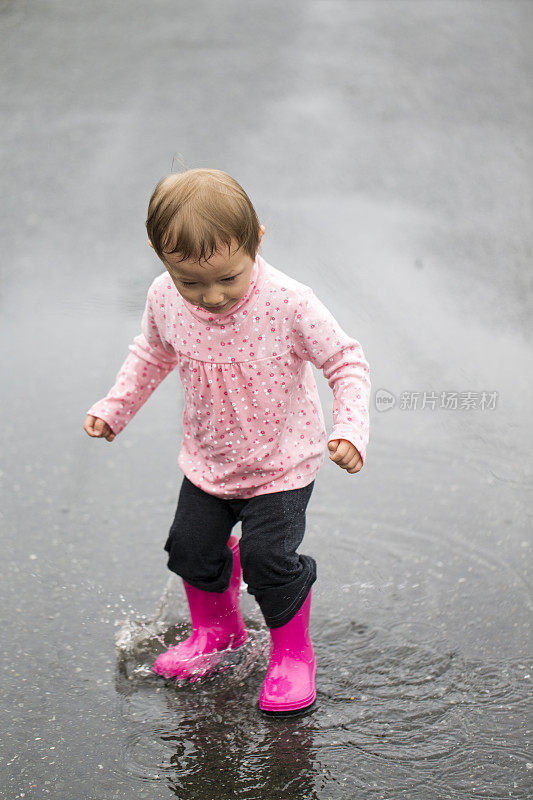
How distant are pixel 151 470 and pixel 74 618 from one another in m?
0.89

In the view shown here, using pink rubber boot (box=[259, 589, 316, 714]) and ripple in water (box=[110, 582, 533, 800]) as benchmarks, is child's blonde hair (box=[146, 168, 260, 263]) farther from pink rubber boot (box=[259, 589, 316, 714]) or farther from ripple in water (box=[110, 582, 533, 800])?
ripple in water (box=[110, 582, 533, 800])

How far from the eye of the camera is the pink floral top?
75.9 inches

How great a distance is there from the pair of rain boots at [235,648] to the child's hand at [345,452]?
400 millimetres

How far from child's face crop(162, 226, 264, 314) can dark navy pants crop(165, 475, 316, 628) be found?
0.44m

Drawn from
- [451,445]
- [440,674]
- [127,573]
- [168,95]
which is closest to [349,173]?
[168,95]

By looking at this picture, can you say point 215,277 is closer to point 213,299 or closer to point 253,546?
point 213,299

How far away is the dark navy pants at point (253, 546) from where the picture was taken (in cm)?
197

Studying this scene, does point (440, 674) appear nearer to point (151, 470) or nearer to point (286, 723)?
point (286, 723)

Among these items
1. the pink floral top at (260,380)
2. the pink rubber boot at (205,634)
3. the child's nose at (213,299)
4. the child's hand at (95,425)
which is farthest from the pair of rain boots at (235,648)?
the child's nose at (213,299)

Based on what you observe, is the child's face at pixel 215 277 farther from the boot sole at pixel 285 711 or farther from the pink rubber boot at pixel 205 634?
the boot sole at pixel 285 711

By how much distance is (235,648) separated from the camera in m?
2.26

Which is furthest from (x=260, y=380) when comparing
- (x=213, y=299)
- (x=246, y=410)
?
(x=213, y=299)

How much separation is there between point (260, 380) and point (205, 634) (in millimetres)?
650

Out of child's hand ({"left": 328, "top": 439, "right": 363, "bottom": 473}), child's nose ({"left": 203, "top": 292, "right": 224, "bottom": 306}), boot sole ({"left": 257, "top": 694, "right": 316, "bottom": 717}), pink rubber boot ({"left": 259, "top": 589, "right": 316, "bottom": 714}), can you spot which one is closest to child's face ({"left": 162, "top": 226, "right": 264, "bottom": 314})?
child's nose ({"left": 203, "top": 292, "right": 224, "bottom": 306})
